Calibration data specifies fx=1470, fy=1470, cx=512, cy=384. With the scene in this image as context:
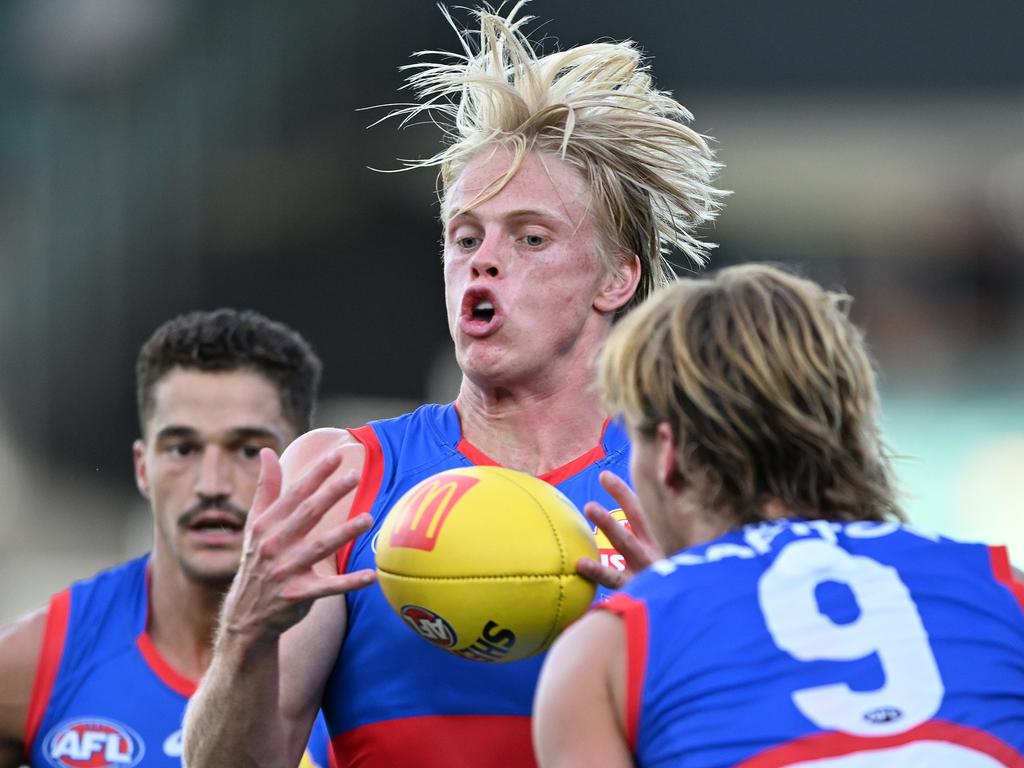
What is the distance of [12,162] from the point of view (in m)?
12.2

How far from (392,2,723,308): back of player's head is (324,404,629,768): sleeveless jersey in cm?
86

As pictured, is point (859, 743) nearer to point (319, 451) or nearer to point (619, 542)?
point (619, 542)

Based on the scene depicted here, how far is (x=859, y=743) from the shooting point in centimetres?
244

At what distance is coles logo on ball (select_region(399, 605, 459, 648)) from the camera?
3176 mm

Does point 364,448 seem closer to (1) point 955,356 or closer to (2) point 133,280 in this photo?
(2) point 133,280

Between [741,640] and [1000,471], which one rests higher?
[741,640]

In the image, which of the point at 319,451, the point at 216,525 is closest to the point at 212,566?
the point at 216,525

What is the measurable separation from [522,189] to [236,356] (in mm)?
2158

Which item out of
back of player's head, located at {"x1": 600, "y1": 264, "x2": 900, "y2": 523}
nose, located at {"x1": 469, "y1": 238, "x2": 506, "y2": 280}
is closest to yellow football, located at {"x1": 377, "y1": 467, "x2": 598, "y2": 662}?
back of player's head, located at {"x1": 600, "y1": 264, "x2": 900, "y2": 523}

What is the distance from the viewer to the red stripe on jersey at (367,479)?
374cm

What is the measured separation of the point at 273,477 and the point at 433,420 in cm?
90

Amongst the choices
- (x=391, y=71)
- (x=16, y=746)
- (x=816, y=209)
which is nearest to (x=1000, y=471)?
(x=816, y=209)

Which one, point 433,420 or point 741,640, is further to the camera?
point 433,420

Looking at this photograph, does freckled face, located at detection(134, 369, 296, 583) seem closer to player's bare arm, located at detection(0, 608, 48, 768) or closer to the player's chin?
the player's chin
